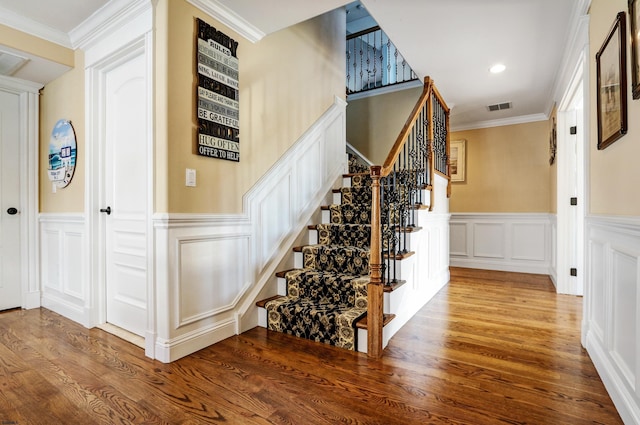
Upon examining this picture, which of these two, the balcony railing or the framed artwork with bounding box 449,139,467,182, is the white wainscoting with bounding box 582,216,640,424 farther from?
the balcony railing

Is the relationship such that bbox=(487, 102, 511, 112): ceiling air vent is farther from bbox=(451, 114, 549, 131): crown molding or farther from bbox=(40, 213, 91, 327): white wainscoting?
bbox=(40, 213, 91, 327): white wainscoting

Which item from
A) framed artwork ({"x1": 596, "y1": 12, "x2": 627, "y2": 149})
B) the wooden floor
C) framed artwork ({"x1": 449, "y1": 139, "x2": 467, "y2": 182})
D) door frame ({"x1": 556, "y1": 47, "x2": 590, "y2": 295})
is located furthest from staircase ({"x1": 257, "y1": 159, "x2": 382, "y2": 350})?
framed artwork ({"x1": 449, "y1": 139, "x2": 467, "y2": 182})

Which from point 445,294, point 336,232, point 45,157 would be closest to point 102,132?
point 45,157

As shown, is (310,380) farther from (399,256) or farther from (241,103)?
(241,103)

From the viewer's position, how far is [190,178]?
7.03 ft

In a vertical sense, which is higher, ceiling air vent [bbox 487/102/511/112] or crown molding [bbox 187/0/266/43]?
ceiling air vent [bbox 487/102/511/112]

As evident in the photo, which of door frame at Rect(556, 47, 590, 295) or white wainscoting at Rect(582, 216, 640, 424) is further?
door frame at Rect(556, 47, 590, 295)

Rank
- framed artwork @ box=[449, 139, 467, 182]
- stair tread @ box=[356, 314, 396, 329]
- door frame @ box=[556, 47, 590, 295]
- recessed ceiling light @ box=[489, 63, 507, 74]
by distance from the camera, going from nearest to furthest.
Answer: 1. stair tread @ box=[356, 314, 396, 329]
2. recessed ceiling light @ box=[489, 63, 507, 74]
3. door frame @ box=[556, 47, 590, 295]
4. framed artwork @ box=[449, 139, 467, 182]

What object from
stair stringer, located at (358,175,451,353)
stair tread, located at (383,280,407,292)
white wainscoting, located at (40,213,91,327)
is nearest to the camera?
stair tread, located at (383,280,407,292)

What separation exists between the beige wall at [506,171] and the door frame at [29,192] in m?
5.55

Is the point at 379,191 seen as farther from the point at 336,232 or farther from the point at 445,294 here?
the point at 445,294

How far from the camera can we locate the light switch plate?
2127mm

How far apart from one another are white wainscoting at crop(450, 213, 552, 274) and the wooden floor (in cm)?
254

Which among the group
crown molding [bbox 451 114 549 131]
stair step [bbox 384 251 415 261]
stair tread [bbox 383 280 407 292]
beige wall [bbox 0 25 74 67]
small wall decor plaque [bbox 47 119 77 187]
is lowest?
stair tread [bbox 383 280 407 292]
